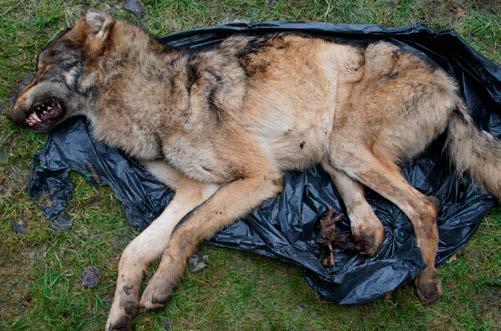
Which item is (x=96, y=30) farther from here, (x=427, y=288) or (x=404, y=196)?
(x=427, y=288)

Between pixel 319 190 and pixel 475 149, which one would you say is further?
pixel 319 190

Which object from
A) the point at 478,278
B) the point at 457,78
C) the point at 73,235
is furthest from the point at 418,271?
the point at 73,235

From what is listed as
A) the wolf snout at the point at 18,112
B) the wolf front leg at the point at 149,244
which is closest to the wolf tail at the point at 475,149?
the wolf front leg at the point at 149,244

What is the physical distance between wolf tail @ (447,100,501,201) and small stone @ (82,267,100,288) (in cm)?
318

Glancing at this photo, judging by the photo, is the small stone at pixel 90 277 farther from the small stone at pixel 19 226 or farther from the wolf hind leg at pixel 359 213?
the wolf hind leg at pixel 359 213

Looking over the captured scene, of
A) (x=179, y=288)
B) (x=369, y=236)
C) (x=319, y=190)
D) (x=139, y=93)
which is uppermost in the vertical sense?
(x=139, y=93)

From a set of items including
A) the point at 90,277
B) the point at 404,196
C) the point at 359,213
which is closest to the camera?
the point at 404,196

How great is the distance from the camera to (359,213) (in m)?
4.32

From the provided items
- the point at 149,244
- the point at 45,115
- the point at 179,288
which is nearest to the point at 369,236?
the point at 179,288

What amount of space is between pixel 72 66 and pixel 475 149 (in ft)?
11.2

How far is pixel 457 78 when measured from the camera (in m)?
4.72

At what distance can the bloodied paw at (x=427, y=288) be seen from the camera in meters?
4.04

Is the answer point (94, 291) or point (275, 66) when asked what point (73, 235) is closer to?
point (94, 291)

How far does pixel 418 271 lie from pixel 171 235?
1.93m
